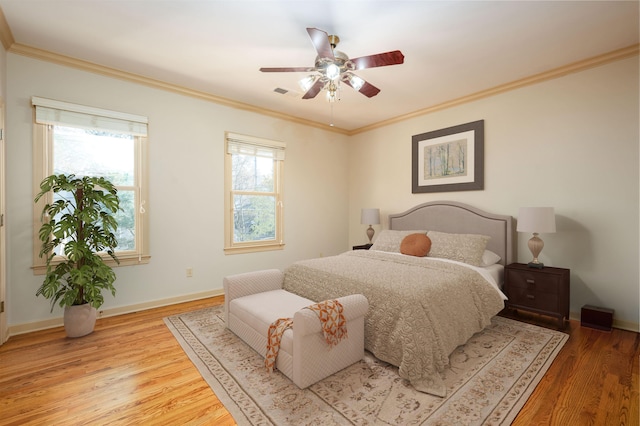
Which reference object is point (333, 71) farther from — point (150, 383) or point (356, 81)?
point (150, 383)

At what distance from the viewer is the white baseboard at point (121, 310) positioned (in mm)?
2824

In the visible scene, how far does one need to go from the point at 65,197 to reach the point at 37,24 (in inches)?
60.8

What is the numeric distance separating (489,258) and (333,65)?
272 centimetres

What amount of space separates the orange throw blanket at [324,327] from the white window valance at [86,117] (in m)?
2.83

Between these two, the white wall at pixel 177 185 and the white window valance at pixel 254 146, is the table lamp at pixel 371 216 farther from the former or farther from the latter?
the white window valance at pixel 254 146

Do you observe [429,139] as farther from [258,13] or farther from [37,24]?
[37,24]

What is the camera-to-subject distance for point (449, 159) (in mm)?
4152

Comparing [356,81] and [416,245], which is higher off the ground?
[356,81]

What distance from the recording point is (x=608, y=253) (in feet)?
9.70

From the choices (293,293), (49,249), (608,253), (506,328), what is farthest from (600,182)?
(49,249)

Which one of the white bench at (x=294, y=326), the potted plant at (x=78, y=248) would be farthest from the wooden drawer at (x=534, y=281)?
the potted plant at (x=78, y=248)

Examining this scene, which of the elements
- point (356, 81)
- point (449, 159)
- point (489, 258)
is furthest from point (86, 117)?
point (489, 258)

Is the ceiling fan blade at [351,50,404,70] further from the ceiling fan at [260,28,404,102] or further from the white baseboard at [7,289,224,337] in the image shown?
the white baseboard at [7,289,224,337]

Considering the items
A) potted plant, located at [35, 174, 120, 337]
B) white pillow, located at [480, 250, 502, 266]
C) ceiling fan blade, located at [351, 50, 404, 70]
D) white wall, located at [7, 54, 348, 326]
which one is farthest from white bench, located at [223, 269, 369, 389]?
white pillow, located at [480, 250, 502, 266]
